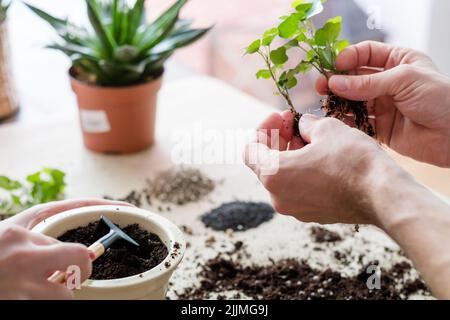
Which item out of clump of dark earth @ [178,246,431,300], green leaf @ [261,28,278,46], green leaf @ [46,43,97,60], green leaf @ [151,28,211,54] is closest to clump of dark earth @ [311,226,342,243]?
clump of dark earth @ [178,246,431,300]

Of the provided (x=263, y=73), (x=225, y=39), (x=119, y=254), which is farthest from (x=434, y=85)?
(x=225, y=39)

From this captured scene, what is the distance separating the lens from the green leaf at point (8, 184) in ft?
4.77

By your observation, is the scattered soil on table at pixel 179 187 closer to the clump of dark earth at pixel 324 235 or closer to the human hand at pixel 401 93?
the clump of dark earth at pixel 324 235

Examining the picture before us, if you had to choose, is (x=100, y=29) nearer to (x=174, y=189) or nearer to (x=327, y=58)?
(x=174, y=189)

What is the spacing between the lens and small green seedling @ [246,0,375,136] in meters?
1.12

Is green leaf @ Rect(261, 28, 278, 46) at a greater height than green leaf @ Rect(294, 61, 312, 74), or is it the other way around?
green leaf @ Rect(261, 28, 278, 46)

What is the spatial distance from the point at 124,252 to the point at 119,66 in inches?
30.6

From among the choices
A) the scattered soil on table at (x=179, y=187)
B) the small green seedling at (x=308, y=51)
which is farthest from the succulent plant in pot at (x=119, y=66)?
the small green seedling at (x=308, y=51)

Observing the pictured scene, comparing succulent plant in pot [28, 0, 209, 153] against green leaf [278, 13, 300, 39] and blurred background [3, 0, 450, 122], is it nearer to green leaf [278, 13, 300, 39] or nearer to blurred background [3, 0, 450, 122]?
blurred background [3, 0, 450, 122]

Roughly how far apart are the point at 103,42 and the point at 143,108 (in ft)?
0.68

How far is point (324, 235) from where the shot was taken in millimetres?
1438

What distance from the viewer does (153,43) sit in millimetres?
1688

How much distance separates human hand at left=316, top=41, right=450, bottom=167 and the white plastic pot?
426 millimetres
